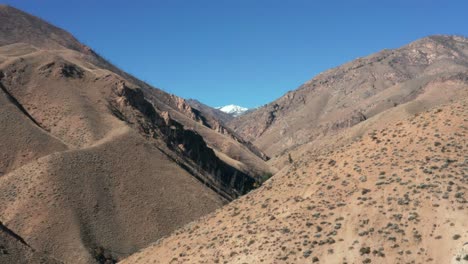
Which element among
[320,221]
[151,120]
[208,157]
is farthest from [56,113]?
[320,221]

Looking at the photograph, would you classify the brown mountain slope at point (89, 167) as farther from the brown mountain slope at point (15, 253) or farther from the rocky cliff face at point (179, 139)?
the brown mountain slope at point (15, 253)

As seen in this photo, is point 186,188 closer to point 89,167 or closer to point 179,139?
point 89,167

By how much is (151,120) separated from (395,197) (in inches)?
4550

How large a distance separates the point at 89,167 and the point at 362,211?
76065 millimetres

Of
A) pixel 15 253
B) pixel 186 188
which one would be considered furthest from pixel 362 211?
pixel 186 188

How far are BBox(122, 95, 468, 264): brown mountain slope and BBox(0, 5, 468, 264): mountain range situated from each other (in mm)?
113

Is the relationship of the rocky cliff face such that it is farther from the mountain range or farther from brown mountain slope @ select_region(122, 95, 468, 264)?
brown mountain slope @ select_region(122, 95, 468, 264)

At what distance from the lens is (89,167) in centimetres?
10094

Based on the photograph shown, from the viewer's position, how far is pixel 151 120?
477 feet

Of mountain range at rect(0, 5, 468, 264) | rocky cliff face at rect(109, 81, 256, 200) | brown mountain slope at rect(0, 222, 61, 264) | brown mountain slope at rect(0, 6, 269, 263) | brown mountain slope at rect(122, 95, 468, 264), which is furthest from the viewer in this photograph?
rocky cliff face at rect(109, 81, 256, 200)

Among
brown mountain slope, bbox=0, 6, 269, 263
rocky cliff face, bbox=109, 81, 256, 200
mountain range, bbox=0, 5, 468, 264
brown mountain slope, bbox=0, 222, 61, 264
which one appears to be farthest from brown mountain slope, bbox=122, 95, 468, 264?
→ rocky cliff face, bbox=109, 81, 256, 200

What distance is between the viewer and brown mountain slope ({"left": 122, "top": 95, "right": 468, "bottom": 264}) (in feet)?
106

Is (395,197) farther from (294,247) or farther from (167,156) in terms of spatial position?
(167,156)

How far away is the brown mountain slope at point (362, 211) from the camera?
106ft
